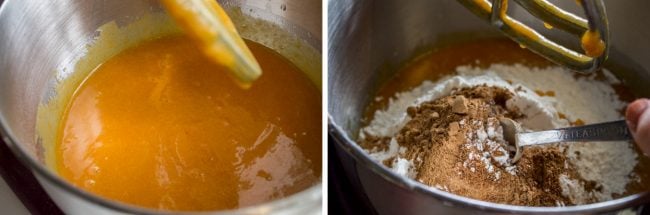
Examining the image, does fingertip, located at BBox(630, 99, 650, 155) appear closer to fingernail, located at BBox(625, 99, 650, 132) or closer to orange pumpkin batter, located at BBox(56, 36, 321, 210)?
fingernail, located at BBox(625, 99, 650, 132)

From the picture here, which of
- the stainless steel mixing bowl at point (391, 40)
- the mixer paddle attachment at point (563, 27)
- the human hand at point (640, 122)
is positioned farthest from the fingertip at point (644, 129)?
the stainless steel mixing bowl at point (391, 40)

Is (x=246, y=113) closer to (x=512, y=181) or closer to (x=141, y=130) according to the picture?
(x=141, y=130)

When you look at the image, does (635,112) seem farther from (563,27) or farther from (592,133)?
(563,27)

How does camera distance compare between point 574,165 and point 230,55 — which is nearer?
point 230,55

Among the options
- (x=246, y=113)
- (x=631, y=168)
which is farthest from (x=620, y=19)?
(x=246, y=113)

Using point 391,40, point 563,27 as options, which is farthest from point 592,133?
point 391,40

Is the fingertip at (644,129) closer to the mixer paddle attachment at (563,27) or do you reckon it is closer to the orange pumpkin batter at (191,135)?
the mixer paddle attachment at (563,27)
